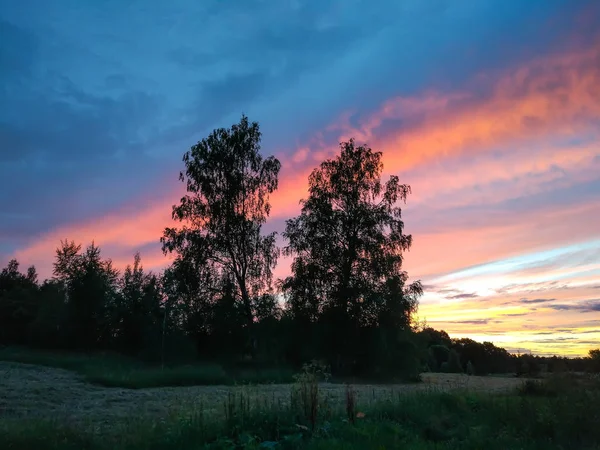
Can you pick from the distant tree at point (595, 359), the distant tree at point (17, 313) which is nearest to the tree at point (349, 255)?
the distant tree at point (595, 359)

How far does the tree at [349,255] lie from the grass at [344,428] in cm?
1562

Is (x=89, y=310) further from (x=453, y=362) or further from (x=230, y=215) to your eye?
(x=453, y=362)

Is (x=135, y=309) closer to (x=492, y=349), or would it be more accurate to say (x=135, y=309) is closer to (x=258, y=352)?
(x=258, y=352)

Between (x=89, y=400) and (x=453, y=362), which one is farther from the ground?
(x=453, y=362)

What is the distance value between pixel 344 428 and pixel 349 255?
1933 cm

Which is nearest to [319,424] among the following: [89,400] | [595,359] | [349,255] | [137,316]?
[89,400]

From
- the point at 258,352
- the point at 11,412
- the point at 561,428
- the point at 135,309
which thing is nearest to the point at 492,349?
the point at 258,352

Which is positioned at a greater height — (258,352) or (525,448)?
(258,352)

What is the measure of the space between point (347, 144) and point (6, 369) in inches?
795

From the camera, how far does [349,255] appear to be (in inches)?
1075

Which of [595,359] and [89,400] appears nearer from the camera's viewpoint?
[89,400]

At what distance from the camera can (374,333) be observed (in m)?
25.6

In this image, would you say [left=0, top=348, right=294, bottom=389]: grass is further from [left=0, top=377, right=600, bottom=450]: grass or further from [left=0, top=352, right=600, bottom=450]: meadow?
[left=0, top=377, right=600, bottom=450]: grass

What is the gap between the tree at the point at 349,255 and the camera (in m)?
26.3
